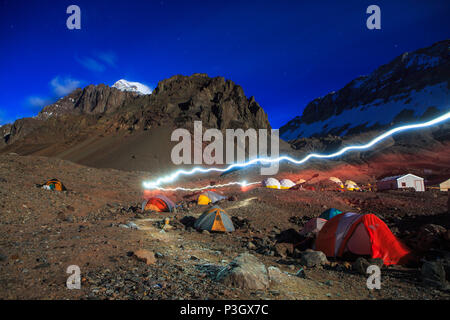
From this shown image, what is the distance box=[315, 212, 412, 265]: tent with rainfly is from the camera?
8.12 meters

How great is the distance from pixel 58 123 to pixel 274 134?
254 ft

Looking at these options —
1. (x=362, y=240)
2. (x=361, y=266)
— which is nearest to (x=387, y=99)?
(x=362, y=240)

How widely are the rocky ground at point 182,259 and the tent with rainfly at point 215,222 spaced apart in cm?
48

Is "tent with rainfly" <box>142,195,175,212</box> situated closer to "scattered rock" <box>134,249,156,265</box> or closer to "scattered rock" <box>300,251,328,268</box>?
"scattered rock" <box>134,249,156,265</box>

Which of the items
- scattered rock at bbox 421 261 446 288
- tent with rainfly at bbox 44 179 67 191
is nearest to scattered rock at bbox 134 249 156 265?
scattered rock at bbox 421 261 446 288

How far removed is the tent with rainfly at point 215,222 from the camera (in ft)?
39.7

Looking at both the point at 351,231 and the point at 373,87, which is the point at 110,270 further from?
the point at 373,87

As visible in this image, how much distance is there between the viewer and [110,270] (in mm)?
5328

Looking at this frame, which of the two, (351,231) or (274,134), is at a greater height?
(274,134)

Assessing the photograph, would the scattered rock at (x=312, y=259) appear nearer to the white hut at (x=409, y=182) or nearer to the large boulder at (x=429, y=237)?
the large boulder at (x=429, y=237)

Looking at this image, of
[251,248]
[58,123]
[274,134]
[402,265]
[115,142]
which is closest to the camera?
[402,265]

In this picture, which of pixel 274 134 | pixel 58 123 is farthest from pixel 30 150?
pixel 274 134

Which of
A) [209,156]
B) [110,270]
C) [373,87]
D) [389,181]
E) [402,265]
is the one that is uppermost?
[373,87]

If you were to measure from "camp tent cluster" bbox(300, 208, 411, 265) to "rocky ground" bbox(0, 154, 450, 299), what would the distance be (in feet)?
1.93
